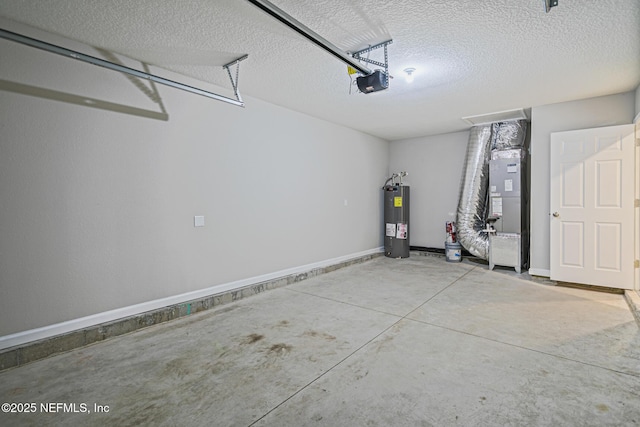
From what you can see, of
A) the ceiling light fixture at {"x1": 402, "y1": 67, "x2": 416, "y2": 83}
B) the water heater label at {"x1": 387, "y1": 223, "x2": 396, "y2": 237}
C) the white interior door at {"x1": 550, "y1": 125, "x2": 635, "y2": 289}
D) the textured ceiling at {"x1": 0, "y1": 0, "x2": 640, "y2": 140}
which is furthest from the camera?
the water heater label at {"x1": 387, "y1": 223, "x2": 396, "y2": 237}

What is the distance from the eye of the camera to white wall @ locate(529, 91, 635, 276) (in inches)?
162

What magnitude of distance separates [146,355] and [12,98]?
87.1 inches

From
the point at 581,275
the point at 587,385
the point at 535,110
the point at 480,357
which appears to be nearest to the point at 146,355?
the point at 480,357

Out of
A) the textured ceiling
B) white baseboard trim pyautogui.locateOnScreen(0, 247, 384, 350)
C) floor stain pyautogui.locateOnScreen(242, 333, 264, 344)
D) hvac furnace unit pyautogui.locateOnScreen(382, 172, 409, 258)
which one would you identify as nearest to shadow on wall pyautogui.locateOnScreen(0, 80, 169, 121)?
the textured ceiling

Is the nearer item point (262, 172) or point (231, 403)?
point (231, 403)

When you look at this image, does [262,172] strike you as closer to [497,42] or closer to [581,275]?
[497,42]

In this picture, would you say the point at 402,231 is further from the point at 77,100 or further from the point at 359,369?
the point at 77,100

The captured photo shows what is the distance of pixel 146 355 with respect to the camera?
2.41 metres

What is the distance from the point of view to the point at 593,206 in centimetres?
395

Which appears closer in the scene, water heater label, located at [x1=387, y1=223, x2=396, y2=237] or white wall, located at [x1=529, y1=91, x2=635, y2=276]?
white wall, located at [x1=529, y1=91, x2=635, y2=276]

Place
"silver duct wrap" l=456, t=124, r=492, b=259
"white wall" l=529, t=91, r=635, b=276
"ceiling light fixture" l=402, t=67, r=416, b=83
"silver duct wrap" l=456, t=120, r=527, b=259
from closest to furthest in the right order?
1. "ceiling light fixture" l=402, t=67, r=416, b=83
2. "white wall" l=529, t=91, r=635, b=276
3. "silver duct wrap" l=456, t=120, r=527, b=259
4. "silver duct wrap" l=456, t=124, r=492, b=259

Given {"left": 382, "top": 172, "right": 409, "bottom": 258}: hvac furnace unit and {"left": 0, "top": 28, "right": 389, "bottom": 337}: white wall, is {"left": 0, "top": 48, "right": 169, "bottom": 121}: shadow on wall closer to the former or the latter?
{"left": 0, "top": 28, "right": 389, "bottom": 337}: white wall

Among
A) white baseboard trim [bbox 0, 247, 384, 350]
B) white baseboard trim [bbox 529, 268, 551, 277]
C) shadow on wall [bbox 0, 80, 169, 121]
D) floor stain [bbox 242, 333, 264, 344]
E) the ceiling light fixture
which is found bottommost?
floor stain [bbox 242, 333, 264, 344]

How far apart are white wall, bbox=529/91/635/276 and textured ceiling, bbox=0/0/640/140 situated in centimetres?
24
